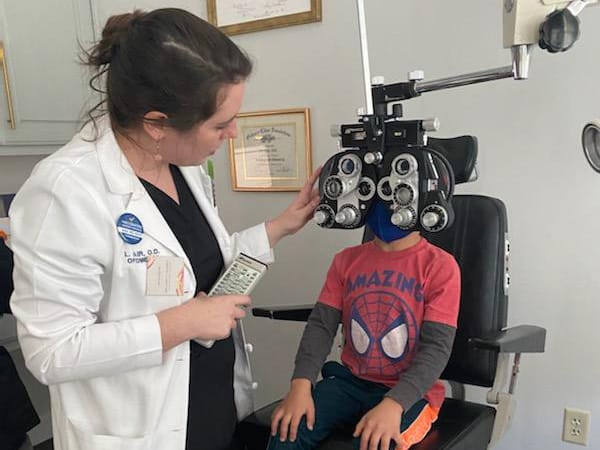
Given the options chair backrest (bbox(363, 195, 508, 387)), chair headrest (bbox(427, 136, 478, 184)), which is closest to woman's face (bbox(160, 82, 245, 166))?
chair headrest (bbox(427, 136, 478, 184))

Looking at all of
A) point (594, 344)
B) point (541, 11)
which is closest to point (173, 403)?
point (541, 11)

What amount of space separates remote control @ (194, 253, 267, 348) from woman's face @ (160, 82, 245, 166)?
22cm

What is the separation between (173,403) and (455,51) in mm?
1111

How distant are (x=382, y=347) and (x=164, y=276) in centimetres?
44

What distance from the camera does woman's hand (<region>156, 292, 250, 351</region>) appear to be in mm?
924

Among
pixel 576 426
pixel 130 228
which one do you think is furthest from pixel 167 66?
pixel 576 426

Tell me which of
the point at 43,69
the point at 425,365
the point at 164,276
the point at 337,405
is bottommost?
the point at 337,405

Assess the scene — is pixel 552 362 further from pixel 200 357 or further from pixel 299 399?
pixel 200 357

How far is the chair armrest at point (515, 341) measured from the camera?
106 cm

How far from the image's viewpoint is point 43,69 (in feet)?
6.59

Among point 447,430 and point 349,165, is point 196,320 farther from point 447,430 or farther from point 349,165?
point 447,430

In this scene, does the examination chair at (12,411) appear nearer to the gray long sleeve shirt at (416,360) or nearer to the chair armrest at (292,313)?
the chair armrest at (292,313)

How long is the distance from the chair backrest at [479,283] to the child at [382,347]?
0.44 feet

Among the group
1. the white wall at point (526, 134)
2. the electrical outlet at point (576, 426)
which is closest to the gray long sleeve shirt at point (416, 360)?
the white wall at point (526, 134)
